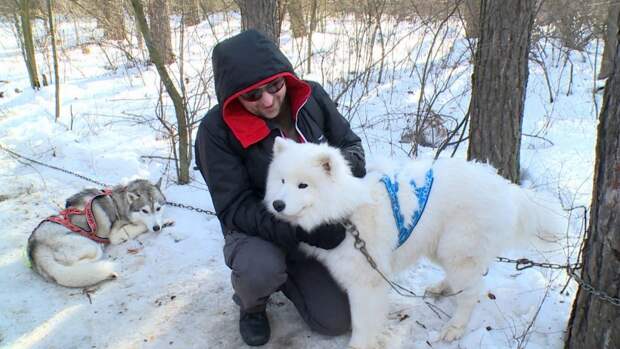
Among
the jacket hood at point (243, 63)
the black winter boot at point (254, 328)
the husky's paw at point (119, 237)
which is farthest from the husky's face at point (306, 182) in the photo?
the husky's paw at point (119, 237)

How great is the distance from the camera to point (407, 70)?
809cm

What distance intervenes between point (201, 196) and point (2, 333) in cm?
214

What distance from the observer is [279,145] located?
2.25 meters

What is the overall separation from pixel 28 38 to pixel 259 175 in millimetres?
6821

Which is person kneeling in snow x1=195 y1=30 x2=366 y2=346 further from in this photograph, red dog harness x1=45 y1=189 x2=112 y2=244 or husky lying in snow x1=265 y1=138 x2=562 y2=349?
red dog harness x1=45 y1=189 x2=112 y2=244

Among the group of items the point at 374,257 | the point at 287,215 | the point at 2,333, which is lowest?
the point at 2,333

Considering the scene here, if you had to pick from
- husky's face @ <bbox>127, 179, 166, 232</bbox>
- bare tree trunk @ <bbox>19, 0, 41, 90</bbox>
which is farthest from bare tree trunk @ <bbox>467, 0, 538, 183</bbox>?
bare tree trunk @ <bbox>19, 0, 41, 90</bbox>

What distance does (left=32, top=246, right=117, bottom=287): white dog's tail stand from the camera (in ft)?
10.1

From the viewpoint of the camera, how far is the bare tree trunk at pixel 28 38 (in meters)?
6.62

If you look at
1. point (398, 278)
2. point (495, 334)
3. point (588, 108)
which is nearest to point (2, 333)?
point (398, 278)

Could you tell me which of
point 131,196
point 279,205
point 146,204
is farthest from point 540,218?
point 131,196

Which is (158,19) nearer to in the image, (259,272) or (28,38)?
(28,38)

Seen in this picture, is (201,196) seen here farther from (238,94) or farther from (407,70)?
(407,70)

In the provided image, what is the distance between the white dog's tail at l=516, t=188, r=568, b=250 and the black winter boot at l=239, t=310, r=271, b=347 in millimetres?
1619
